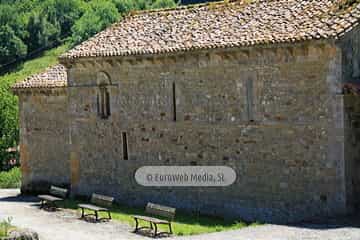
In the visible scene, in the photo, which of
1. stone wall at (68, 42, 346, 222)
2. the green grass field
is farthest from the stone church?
the green grass field

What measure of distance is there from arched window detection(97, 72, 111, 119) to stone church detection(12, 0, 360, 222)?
0.04m

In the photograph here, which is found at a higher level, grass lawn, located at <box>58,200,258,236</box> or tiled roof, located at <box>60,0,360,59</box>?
tiled roof, located at <box>60,0,360,59</box>

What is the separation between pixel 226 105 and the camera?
19750 millimetres

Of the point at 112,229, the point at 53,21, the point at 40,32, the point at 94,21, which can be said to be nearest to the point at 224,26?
the point at 112,229

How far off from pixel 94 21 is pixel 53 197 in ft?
247

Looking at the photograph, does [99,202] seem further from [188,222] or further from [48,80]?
[48,80]

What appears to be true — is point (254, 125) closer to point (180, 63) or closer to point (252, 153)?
point (252, 153)

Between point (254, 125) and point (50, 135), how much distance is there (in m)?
10.0

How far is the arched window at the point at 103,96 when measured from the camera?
22969 mm

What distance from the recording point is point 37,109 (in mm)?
26562

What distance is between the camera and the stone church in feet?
57.7

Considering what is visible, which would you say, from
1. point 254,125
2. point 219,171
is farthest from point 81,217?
point 254,125

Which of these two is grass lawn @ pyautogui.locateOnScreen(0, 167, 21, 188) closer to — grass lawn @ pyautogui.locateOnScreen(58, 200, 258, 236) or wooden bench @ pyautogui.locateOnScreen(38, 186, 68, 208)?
wooden bench @ pyautogui.locateOnScreen(38, 186, 68, 208)

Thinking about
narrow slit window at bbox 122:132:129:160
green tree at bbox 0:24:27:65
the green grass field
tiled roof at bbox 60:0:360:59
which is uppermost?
green tree at bbox 0:24:27:65
